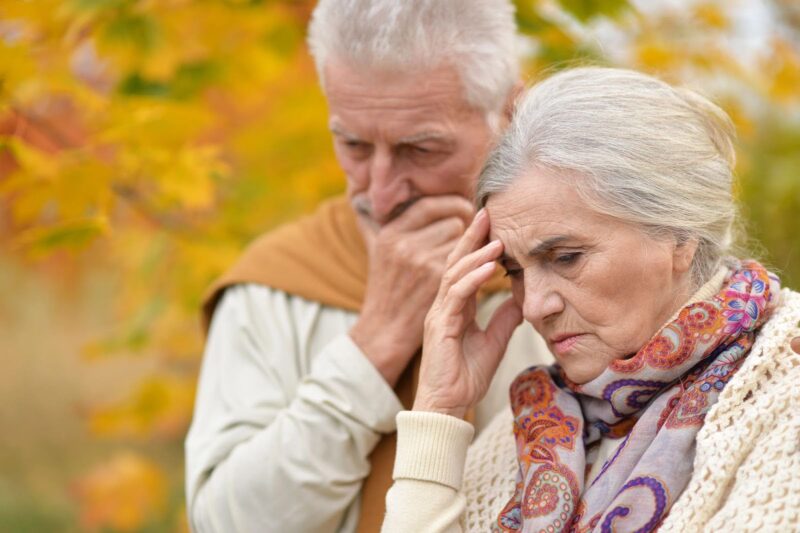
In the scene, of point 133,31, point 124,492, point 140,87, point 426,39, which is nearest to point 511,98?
point 426,39

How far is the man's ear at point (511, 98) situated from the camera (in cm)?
281

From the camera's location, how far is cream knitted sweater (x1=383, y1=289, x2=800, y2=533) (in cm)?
190

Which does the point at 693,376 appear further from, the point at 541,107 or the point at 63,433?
the point at 63,433

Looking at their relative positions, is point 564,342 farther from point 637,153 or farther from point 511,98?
point 511,98

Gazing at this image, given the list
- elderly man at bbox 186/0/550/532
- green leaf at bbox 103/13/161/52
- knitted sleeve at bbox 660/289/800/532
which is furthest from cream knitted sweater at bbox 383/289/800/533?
green leaf at bbox 103/13/161/52

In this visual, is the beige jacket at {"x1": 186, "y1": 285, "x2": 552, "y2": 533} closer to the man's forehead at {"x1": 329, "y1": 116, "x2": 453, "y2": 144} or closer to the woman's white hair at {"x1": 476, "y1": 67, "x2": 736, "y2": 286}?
the man's forehead at {"x1": 329, "y1": 116, "x2": 453, "y2": 144}

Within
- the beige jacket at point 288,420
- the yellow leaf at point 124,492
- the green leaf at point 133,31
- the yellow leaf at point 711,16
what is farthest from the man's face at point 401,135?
the yellow leaf at point 124,492

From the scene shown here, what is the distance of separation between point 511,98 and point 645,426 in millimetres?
1077

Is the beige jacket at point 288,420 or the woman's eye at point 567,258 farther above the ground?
the woman's eye at point 567,258

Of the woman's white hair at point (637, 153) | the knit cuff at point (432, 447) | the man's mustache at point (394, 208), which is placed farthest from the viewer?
the man's mustache at point (394, 208)

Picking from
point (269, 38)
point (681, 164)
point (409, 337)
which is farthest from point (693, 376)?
point (269, 38)

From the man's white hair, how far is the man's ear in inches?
0.6

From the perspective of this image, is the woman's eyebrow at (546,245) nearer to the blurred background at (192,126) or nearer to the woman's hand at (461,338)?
→ the woman's hand at (461,338)

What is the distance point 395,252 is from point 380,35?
532 mm
